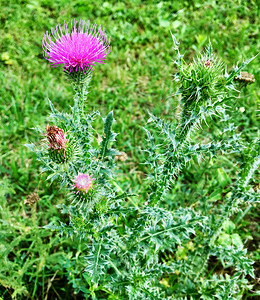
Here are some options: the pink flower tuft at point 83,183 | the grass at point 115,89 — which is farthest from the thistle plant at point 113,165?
the grass at point 115,89

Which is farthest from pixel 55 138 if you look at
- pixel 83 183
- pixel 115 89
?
pixel 115 89

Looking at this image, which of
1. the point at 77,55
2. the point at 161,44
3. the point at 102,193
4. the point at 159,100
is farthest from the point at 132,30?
the point at 102,193

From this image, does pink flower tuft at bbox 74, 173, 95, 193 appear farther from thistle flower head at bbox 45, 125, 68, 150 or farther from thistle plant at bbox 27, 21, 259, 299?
thistle flower head at bbox 45, 125, 68, 150

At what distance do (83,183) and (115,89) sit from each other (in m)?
2.67

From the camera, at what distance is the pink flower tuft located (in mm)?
1816

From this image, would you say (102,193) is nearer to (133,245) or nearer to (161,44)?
(133,245)

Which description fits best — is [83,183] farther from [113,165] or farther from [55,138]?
[113,165]

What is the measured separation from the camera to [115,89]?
425 cm

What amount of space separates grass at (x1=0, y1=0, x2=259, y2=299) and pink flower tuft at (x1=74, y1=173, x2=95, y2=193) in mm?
944

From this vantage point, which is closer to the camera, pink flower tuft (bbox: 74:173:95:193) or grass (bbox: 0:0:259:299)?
pink flower tuft (bbox: 74:173:95:193)

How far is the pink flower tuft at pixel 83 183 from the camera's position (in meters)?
1.82

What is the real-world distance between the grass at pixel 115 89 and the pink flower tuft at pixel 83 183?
37.2 inches

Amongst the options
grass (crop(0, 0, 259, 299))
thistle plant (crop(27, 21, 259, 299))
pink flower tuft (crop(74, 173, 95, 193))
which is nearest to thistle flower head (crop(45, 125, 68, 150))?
thistle plant (crop(27, 21, 259, 299))

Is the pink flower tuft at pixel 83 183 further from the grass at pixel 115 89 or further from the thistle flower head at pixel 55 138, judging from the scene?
the grass at pixel 115 89
